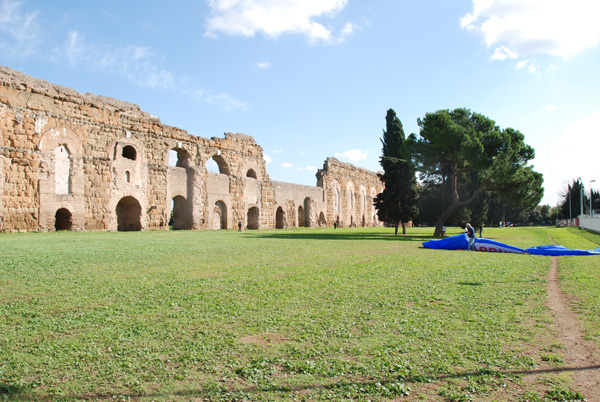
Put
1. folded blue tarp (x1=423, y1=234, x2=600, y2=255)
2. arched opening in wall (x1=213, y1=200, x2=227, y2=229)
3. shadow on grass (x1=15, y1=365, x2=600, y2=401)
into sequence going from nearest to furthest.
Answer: shadow on grass (x1=15, y1=365, x2=600, y2=401), folded blue tarp (x1=423, y1=234, x2=600, y2=255), arched opening in wall (x1=213, y1=200, x2=227, y2=229)

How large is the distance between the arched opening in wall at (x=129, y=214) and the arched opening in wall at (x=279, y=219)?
1348 centimetres

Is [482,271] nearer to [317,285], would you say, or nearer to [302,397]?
[317,285]

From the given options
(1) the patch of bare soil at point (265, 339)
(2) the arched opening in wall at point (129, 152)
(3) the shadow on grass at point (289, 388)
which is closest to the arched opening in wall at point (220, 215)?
(2) the arched opening in wall at point (129, 152)

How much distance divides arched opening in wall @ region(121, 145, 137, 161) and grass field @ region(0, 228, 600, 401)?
1863 cm

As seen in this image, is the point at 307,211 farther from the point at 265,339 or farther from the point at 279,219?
the point at 265,339

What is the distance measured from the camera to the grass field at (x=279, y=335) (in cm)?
302

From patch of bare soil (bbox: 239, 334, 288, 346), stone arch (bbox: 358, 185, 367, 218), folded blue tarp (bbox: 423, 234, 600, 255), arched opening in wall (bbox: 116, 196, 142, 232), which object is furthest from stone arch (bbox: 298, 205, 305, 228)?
patch of bare soil (bbox: 239, 334, 288, 346)

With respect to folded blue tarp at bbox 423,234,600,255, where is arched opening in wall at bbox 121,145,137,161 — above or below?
above

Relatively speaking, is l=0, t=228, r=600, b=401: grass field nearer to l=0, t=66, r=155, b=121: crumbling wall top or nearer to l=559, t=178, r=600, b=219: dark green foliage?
l=0, t=66, r=155, b=121: crumbling wall top

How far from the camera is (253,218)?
33.8 metres

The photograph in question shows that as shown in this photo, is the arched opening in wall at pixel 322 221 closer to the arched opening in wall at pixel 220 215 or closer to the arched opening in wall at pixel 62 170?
the arched opening in wall at pixel 220 215

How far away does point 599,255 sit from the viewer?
12.3m

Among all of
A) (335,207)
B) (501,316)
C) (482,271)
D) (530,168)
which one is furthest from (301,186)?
(501,316)

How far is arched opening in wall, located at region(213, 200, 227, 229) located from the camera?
30.4 metres
